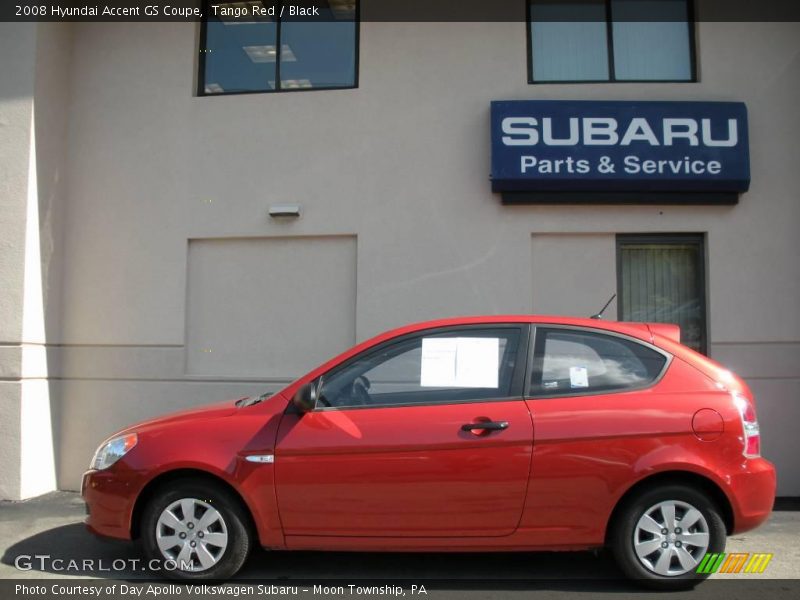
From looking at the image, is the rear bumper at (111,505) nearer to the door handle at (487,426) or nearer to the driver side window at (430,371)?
the driver side window at (430,371)

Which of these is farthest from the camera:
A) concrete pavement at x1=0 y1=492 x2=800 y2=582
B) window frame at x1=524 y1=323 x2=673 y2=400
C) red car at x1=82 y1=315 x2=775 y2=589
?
concrete pavement at x1=0 y1=492 x2=800 y2=582

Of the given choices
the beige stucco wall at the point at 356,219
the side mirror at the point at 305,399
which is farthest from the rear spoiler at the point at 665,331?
the beige stucco wall at the point at 356,219

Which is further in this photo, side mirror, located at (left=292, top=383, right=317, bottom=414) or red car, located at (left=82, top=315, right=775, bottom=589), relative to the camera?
side mirror, located at (left=292, top=383, right=317, bottom=414)

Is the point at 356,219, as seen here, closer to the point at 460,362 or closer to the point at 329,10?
the point at 329,10

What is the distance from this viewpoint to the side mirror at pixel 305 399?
14.7ft

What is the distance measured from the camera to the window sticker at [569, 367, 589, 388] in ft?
14.8

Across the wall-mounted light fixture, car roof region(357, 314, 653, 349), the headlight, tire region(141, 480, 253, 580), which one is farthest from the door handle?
the wall-mounted light fixture

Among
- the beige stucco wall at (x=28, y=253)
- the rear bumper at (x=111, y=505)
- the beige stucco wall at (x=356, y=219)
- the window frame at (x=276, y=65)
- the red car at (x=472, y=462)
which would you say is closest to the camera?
the red car at (x=472, y=462)

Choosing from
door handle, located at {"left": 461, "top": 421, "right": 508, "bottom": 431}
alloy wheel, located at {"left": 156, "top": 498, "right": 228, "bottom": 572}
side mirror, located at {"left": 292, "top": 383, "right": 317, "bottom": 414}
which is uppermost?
side mirror, located at {"left": 292, "top": 383, "right": 317, "bottom": 414}

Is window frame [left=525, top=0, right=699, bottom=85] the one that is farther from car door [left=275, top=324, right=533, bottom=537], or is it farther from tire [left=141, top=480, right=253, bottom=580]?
tire [left=141, top=480, right=253, bottom=580]

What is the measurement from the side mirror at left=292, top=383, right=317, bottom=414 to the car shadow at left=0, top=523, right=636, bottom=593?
1.16 meters

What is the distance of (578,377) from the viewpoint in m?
4.53

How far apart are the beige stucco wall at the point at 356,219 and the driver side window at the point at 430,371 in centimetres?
273

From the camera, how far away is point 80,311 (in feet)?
25.7
